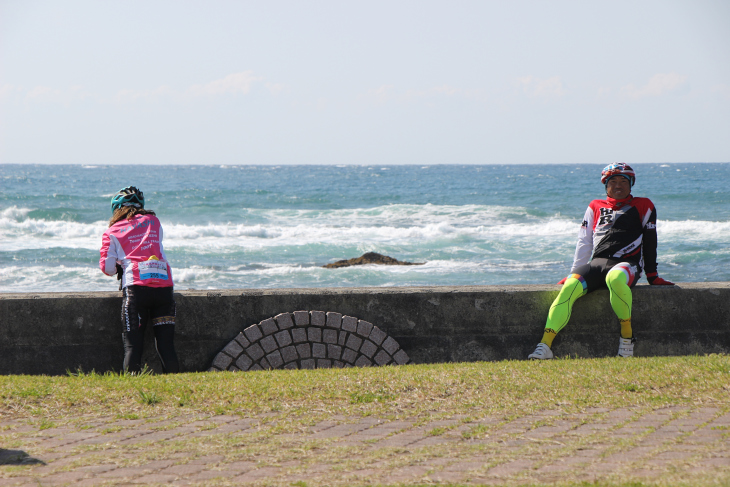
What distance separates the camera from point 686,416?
371 centimetres

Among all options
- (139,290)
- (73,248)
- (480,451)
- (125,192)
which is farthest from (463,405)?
(73,248)

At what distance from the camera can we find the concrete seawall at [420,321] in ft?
17.4

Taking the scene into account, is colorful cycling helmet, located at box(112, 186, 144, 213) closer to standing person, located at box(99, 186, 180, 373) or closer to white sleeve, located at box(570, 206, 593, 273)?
standing person, located at box(99, 186, 180, 373)

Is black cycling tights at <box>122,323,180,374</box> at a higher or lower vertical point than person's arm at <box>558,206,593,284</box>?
lower

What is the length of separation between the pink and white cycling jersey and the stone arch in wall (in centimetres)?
73

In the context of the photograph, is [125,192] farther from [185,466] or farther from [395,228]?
[395,228]

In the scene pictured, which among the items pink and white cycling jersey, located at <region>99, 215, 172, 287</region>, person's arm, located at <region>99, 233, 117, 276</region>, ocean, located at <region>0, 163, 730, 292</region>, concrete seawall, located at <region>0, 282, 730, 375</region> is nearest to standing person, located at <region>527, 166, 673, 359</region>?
concrete seawall, located at <region>0, 282, 730, 375</region>

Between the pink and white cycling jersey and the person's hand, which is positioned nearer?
the pink and white cycling jersey

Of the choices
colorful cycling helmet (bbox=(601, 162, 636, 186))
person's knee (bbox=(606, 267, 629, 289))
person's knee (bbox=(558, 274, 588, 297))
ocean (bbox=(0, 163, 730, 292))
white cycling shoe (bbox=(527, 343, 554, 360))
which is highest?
colorful cycling helmet (bbox=(601, 162, 636, 186))

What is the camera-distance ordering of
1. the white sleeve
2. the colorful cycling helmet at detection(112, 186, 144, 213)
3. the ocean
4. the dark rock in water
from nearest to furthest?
the colorful cycling helmet at detection(112, 186, 144, 213) → the white sleeve → the ocean → the dark rock in water

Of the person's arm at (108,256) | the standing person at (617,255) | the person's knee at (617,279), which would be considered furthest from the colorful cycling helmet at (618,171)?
the person's arm at (108,256)

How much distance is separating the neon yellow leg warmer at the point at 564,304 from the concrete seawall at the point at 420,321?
21 centimetres

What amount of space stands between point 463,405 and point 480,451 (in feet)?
2.54

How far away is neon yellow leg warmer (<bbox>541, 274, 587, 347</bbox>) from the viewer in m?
5.26
